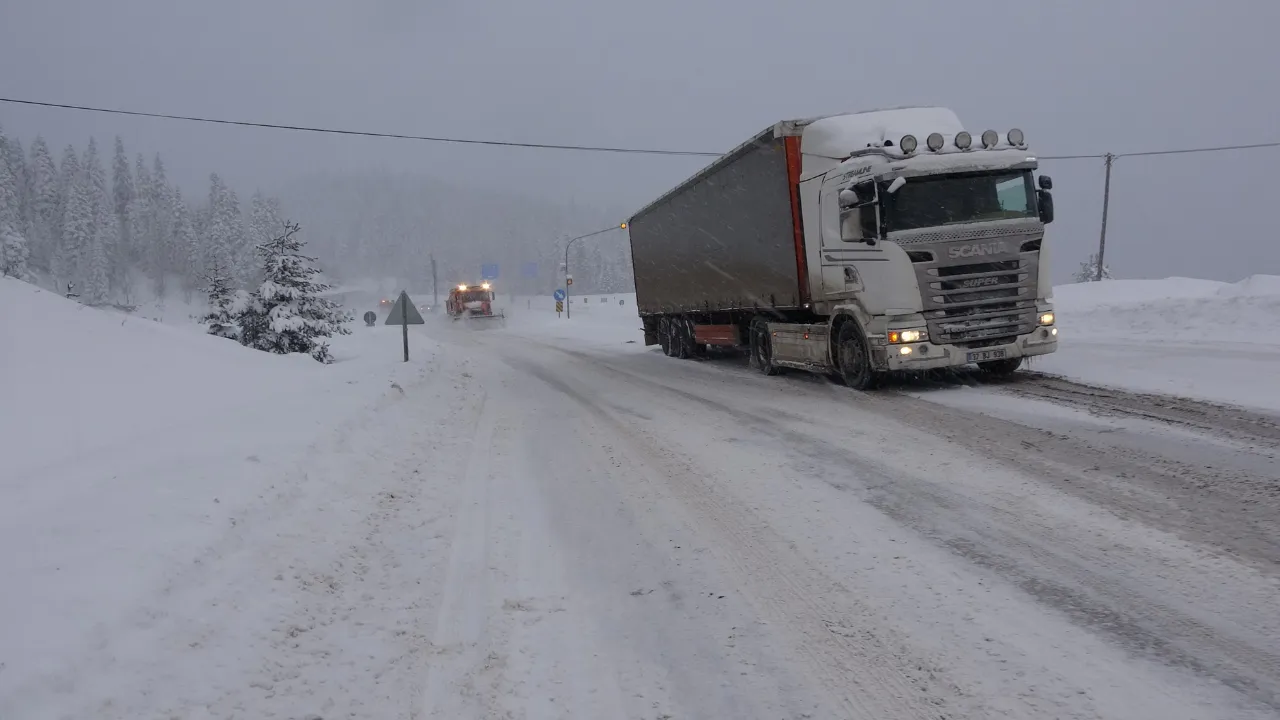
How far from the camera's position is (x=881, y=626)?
3477 mm

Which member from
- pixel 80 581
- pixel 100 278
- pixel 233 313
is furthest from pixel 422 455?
pixel 100 278

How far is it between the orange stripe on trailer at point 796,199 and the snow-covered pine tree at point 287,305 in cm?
1533

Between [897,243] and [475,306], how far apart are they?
4722 cm

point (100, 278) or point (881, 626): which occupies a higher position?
point (100, 278)

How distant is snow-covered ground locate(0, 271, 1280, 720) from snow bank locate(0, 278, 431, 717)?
0.10 ft

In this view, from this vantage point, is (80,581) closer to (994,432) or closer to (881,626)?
(881,626)

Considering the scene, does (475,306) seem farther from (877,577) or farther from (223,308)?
(877,577)

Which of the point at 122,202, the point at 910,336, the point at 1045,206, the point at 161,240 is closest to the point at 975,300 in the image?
the point at 910,336

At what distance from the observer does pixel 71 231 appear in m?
81.1

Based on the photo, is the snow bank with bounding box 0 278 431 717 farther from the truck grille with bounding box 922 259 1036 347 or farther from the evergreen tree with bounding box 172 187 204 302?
the evergreen tree with bounding box 172 187 204 302

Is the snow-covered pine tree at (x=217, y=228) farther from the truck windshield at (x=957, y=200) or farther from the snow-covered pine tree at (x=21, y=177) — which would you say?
the truck windshield at (x=957, y=200)

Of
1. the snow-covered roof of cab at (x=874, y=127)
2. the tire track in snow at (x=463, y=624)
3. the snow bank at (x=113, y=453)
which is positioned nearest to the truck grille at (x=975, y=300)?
the snow-covered roof of cab at (x=874, y=127)

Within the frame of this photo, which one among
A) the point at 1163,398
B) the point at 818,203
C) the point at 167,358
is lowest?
the point at 1163,398

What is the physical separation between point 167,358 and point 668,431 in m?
8.11
